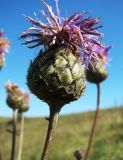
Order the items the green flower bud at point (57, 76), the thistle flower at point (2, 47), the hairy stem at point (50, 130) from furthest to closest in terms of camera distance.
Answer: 1. the thistle flower at point (2, 47)
2. the hairy stem at point (50, 130)
3. the green flower bud at point (57, 76)

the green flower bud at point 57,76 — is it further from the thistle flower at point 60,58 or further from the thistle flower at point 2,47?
the thistle flower at point 2,47

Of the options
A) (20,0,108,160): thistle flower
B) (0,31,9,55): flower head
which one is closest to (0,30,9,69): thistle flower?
(0,31,9,55): flower head

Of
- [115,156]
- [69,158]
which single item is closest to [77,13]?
[115,156]

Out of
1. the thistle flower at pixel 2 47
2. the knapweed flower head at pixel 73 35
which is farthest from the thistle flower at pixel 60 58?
the thistle flower at pixel 2 47

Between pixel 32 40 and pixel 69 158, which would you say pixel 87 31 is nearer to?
pixel 32 40

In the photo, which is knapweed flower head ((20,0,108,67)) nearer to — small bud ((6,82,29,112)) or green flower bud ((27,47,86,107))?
green flower bud ((27,47,86,107))

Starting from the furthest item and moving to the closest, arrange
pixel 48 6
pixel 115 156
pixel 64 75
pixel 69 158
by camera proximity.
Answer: pixel 69 158 → pixel 115 156 → pixel 48 6 → pixel 64 75
